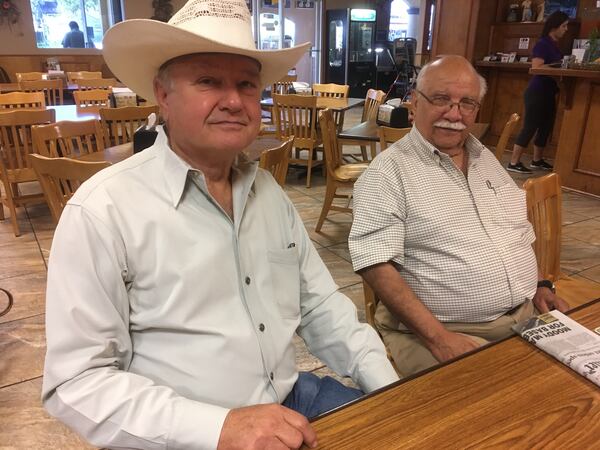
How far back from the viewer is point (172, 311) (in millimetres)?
980

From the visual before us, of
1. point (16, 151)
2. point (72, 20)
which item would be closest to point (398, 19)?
point (72, 20)

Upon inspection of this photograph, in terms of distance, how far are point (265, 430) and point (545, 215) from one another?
1508 mm

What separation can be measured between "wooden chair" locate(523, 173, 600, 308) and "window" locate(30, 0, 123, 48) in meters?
9.48

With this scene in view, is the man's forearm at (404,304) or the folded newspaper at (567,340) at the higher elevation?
the folded newspaper at (567,340)

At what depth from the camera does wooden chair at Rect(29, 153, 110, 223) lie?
1956mm

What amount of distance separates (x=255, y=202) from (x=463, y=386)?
611 millimetres

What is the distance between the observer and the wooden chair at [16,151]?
3564mm

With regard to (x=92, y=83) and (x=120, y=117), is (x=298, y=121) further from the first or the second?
(x=92, y=83)

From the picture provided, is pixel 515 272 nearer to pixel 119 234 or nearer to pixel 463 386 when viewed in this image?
pixel 463 386

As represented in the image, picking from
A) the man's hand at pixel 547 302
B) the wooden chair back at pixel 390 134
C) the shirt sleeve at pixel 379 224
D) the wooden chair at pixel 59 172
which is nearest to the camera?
the shirt sleeve at pixel 379 224

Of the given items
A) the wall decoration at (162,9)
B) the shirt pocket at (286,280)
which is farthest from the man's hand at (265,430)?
the wall decoration at (162,9)

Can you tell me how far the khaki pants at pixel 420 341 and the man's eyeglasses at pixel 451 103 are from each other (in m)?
0.68

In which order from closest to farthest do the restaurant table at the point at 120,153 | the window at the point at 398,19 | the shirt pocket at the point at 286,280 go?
the shirt pocket at the point at 286,280
the restaurant table at the point at 120,153
the window at the point at 398,19

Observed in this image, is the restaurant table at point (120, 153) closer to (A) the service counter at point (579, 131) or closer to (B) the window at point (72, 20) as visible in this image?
(A) the service counter at point (579, 131)
